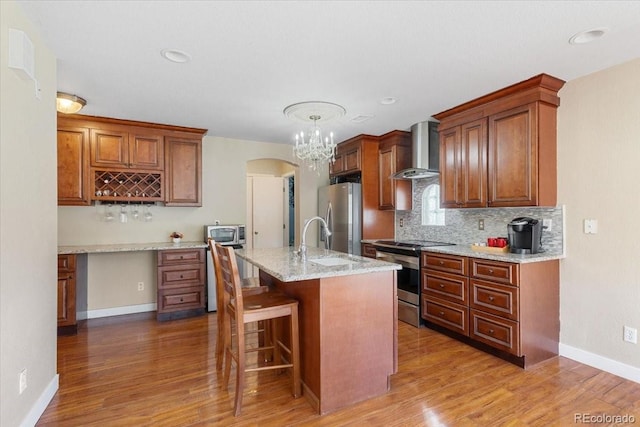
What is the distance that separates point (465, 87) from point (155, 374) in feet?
11.8

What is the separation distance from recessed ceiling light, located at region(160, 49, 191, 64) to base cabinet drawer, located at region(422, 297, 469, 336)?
3247 millimetres

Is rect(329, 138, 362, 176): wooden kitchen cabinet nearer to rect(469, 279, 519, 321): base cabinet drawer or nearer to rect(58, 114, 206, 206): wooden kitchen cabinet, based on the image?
rect(58, 114, 206, 206): wooden kitchen cabinet

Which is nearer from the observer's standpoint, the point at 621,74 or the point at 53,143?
the point at 53,143

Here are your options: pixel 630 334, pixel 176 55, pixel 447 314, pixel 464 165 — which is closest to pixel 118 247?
pixel 176 55

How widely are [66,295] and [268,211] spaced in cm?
366

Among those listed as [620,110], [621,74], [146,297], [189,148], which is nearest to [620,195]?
[620,110]

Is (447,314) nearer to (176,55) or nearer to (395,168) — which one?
(395,168)

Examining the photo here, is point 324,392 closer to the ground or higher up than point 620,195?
closer to the ground

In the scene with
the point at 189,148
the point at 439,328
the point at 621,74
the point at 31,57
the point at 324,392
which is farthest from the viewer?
the point at 189,148

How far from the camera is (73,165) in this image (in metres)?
3.86

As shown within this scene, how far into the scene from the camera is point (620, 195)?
2.62 m

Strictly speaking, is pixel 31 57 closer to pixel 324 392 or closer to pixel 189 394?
pixel 189 394

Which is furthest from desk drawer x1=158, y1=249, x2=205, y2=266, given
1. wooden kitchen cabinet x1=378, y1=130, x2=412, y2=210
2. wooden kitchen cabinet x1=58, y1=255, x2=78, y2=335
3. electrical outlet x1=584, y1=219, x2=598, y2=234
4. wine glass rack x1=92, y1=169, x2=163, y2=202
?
electrical outlet x1=584, y1=219, x2=598, y2=234

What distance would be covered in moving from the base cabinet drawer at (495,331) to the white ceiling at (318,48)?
2.08 metres
